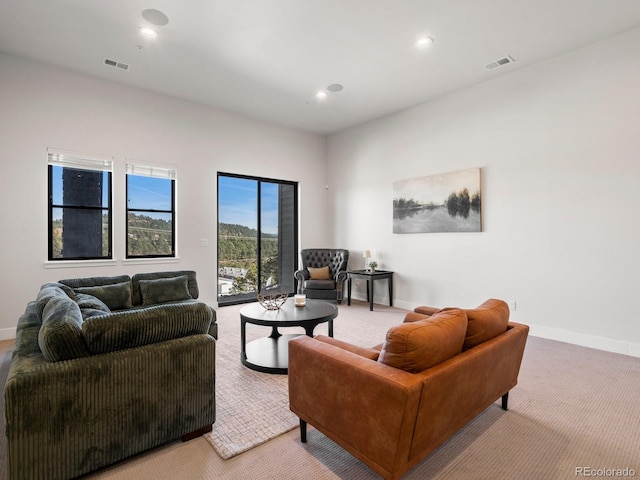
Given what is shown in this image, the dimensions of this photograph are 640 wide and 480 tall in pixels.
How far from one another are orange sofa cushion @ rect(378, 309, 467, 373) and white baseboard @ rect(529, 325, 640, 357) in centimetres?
316

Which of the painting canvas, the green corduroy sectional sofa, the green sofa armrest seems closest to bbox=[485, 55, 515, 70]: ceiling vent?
the painting canvas

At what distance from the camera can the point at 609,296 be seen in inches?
147

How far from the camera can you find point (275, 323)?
3.01m

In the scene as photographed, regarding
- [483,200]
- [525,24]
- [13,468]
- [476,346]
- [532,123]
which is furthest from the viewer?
[483,200]

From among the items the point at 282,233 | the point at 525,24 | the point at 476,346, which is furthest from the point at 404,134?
the point at 476,346

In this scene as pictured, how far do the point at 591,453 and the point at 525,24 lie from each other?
12.5 ft

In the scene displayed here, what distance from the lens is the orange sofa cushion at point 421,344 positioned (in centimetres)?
159

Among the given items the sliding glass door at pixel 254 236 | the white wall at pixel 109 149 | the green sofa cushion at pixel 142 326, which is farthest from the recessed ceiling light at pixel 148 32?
the green sofa cushion at pixel 142 326

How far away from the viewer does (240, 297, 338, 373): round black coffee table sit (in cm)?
307

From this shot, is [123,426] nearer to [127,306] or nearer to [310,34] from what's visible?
[127,306]

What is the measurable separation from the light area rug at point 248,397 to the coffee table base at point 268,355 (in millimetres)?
57

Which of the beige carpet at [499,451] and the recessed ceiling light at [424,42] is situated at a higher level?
the recessed ceiling light at [424,42]

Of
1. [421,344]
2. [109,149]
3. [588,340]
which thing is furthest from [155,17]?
[588,340]

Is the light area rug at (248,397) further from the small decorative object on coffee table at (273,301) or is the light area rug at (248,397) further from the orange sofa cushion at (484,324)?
the orange sofa cushion at (484,324)
